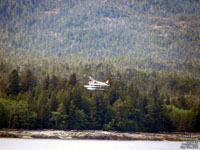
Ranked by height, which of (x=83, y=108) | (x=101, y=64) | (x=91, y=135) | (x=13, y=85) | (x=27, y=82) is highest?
(x=101, y=64)

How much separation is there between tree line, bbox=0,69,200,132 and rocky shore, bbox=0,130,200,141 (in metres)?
0.85

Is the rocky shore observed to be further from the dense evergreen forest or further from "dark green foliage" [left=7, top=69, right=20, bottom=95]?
"dark green foliage" [left=7, top=69, right=20, bottom=95]

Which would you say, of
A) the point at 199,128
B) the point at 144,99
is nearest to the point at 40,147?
the point at 144,99

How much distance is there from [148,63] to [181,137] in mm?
53693

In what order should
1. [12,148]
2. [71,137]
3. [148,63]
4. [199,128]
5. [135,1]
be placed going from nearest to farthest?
[12,148]
[71,137]
[199,128]
[148,63]
[135,1]

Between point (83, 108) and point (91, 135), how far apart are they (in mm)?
4984

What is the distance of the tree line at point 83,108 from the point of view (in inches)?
2569

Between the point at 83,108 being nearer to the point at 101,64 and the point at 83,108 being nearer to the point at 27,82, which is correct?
the point at 27,82

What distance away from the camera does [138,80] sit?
301ft

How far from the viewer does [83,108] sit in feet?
221

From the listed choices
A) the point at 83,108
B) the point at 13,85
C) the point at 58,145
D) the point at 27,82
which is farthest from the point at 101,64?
the point at 58,145

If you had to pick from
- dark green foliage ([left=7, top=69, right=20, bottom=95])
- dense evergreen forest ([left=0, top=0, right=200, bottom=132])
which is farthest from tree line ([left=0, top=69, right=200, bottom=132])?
dense evergreen forest ([left=0, top=0, right=200, bottom=132])

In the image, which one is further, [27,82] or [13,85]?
[27,82]

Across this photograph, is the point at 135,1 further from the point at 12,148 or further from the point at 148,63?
the point at 12,148
